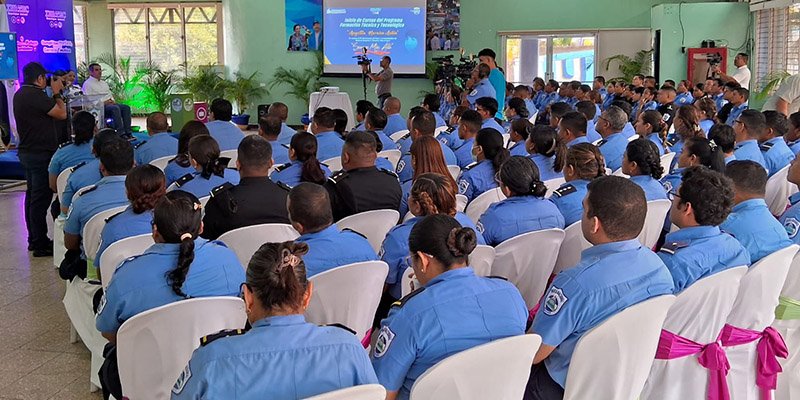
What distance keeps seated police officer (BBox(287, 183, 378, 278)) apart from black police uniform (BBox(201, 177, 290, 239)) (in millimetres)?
753

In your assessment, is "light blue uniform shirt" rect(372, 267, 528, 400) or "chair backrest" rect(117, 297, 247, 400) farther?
"chair backrest" rect(117, 297, 247, 400)

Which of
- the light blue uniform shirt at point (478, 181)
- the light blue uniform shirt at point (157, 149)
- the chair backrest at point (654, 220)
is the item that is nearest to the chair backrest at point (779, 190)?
the chair backrest at point (654, 220)

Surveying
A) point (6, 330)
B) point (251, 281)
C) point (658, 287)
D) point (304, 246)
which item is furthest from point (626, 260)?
point (6, 330)

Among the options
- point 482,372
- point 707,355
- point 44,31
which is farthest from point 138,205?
point 44,31

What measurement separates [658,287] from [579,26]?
1361cm

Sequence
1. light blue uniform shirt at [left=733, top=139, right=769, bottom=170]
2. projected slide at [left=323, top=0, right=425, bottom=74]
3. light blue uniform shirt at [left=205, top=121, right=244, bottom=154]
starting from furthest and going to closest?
projected slide at [left=323, top=0, right=425, bottom=74], light blue uniform shirt at [left=205, top=121, right=244, bottom=154], light blue uniform shirt at [left=733, top=139, right=769, bottom=170]

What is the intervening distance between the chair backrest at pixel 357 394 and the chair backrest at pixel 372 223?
203 cm

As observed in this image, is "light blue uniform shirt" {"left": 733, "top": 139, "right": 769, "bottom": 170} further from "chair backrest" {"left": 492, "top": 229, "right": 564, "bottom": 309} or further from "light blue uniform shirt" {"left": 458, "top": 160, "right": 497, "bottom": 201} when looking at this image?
"chair backrest" {"left": 492, "top": 229, "right": 564, "bottom": 309}

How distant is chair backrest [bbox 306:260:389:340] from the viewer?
2811mm

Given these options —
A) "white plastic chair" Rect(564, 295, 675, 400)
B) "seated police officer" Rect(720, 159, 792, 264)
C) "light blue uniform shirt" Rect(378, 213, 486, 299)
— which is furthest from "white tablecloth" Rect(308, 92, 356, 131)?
"white plastic chair" Rect(564, 295, 675, 400)

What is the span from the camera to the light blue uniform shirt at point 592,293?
2.41 metres

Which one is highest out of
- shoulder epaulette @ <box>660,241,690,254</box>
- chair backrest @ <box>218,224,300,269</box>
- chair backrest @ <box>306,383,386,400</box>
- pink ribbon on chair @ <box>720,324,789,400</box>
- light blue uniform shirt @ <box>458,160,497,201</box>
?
light blue uniform shirt @ <box>458,160,497,201</box>

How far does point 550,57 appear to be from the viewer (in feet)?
51.2

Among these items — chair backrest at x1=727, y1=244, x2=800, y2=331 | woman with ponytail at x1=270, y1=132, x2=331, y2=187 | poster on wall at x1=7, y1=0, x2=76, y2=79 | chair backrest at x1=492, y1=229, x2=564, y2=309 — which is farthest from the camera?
poster on wall at x1=7, y1=0, x2=76, y2=79
